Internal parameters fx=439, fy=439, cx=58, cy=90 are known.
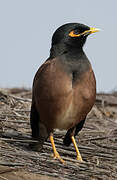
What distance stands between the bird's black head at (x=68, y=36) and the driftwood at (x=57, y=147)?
3.84 ft

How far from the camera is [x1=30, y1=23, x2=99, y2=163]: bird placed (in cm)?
471

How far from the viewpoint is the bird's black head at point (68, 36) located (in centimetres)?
500

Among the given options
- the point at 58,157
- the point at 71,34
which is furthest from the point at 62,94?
the point at 71,34

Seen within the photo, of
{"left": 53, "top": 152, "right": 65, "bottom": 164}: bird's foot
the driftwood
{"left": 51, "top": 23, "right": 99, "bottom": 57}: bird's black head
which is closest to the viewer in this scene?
the driftwood

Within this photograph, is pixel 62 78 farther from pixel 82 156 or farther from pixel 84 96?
pixel 82 156

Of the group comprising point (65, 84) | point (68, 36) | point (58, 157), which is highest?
point (68, 36)

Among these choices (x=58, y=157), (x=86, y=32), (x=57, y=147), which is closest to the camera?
(x=58, y=157)

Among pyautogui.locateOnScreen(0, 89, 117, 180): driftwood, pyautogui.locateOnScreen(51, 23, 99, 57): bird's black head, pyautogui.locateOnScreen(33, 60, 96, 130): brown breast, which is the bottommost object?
pyautogui.locateOnScreen(0, 89, 117, 180): driftwood

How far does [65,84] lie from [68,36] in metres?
0.65

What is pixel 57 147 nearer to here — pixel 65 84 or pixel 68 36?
pixel 65 84

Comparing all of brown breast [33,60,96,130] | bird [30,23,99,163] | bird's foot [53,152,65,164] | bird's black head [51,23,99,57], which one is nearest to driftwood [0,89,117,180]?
bird's foot [53,152,65,164]

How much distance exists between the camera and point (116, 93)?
9.88m

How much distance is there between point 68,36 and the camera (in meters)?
5.02

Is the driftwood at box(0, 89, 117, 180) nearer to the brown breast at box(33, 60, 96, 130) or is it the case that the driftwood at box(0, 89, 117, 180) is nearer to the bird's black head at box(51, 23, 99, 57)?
the brown breast at box(33, 60, 96, 130)
